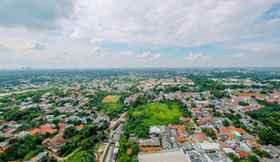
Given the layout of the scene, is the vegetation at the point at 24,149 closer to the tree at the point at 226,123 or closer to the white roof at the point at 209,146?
the white roof at the point at 209,146

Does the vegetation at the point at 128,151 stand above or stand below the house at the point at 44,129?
below

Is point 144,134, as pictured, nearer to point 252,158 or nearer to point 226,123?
point 252,158

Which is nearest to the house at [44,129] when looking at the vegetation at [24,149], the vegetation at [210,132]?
the vegetation at [24,149]

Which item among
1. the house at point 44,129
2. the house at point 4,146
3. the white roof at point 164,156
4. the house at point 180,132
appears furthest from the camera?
the house at point 44,129

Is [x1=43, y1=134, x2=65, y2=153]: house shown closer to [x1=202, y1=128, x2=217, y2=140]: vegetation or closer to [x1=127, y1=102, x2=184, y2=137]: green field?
[x1=127, y1=102, x2=184, y2=137]: green field

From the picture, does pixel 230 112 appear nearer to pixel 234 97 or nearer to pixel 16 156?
pixel 234 97

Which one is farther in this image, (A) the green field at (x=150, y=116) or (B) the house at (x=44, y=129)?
(A) the green field at (x=150, y=116)

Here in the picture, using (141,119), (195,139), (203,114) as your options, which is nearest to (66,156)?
(141,119)

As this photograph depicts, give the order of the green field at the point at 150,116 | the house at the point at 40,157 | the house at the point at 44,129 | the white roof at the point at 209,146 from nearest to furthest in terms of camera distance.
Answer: the house at the point at 40,157, the white roof at the point at 209,146, the house at the point at 44,129, the green field at the point at 150,116

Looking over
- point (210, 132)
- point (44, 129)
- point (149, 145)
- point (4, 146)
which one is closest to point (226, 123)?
point (210, 132)
